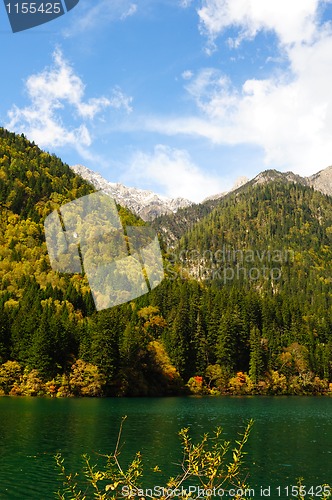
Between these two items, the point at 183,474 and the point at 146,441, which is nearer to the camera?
the point at 183,474

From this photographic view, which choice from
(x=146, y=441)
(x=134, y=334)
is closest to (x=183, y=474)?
(x=146, y=441)

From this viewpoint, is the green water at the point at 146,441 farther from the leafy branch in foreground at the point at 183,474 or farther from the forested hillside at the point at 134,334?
the forested hillside at the point at 134,334

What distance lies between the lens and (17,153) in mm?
181875

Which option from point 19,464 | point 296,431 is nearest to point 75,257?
point 296,431

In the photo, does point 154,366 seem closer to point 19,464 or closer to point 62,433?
point 62,433

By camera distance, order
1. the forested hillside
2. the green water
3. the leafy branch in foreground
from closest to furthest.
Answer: the leafy branch in foreground
the green water
the forested hillside

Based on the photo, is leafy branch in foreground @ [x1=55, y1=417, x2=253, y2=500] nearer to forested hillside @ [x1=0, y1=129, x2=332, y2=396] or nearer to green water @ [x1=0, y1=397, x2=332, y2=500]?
green water @ [x1=0, y1=397, x2=332, y2=500]

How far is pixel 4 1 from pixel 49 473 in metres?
24.3

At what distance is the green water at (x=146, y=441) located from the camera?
24.9m

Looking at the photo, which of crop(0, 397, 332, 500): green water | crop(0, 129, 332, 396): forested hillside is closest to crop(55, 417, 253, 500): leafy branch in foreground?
crop(0, 397, 332, 500): green water

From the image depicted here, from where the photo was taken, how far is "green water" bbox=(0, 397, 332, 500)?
24.9 m

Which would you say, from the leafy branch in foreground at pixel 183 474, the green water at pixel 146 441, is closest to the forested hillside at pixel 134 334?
the green water at pixel 146 441

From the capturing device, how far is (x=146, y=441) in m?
35.6

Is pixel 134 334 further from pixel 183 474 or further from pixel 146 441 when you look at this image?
pixel 183 474
